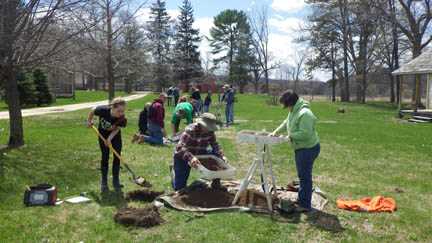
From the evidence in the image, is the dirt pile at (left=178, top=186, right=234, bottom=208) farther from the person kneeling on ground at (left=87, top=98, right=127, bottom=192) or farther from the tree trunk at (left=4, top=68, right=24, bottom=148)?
the tree trunk at (left=4, top=68, right=24, bottom=148)

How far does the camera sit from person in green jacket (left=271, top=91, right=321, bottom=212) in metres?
6.15

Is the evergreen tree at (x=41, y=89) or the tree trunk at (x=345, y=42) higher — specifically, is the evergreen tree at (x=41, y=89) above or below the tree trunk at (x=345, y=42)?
below

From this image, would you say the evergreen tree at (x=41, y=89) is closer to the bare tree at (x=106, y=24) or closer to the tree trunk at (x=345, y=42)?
the bare tree at (x=106, y=24)

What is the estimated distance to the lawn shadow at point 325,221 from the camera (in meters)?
5.81

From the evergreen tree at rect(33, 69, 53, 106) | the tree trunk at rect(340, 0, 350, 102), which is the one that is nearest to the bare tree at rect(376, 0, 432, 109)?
the tree trunk at rect(340, 0, 350, 102)

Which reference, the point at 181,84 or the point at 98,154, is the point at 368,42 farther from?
the point at 98,154

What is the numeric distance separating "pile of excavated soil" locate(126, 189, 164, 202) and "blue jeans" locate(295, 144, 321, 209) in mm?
2175

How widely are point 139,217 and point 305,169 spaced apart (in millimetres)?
2327

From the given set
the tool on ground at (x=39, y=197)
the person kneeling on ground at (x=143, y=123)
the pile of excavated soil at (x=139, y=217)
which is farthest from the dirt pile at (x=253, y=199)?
the person kneeling on ground at (x=143, y=123)

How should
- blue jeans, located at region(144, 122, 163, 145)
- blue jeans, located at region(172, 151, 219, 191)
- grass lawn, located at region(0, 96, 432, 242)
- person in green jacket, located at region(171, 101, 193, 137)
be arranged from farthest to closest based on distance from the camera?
blue jeans, located at region(144, 122, 163, 145) < person in green jacket, located at region(171, 101, 193, 137) < blue jeans, located at region(172, 151, 219, 191) < grass lawn, located at region(0, 96, 432, 242)

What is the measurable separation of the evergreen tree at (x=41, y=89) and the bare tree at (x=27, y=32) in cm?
1961

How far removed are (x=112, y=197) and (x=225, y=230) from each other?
7.46ft

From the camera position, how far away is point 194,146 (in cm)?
683

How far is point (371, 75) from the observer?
156ft
